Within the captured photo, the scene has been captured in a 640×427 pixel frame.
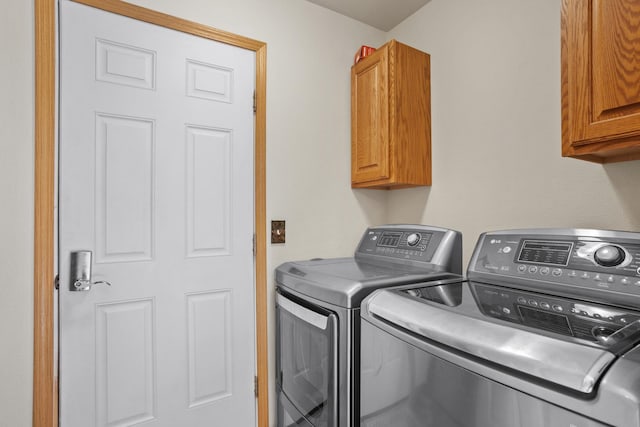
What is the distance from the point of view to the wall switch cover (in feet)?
6.22

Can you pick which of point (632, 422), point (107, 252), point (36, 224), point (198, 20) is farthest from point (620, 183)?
point (36, 224)

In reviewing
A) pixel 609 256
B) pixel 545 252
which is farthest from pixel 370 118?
pixel 609 256

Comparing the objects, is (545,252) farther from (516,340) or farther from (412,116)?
(412,116)

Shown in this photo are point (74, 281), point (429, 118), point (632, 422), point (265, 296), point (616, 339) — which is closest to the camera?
point (632, 422)

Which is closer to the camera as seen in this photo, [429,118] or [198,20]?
[198,20]

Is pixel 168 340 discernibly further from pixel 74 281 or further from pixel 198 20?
pixel 198 20

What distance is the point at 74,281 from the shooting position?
1.41 meters

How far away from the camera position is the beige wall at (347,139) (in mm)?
1315

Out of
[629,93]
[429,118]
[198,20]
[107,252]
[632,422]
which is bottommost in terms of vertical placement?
[632,422]

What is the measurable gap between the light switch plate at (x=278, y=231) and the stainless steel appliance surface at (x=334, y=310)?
0.70 feet

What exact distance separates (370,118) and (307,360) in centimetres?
138

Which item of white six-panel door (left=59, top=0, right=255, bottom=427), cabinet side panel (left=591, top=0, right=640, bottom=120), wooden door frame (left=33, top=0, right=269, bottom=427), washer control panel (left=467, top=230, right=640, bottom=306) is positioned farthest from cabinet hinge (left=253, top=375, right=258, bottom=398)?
cabinet side panel (left=591, top=0, right=640, bottom=120)
